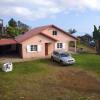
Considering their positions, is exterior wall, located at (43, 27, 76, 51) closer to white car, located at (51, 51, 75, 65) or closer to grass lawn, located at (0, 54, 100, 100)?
white car, located at (51, 51, 75, 65)

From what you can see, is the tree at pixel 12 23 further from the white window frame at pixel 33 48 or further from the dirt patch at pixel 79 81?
the dirt patch at pixel 79 81

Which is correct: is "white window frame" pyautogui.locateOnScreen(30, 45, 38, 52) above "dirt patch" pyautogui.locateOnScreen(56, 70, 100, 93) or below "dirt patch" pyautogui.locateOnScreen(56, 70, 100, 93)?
above

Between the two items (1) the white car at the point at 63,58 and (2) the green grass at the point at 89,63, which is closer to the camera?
(2) the green grass at the point at 89,63

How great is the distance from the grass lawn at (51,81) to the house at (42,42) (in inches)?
149

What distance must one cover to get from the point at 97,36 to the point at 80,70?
23315 mm

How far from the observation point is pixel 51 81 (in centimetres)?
3098

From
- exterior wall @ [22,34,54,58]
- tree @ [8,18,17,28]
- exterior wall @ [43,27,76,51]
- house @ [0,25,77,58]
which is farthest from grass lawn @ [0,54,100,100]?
tree @ [8,18,17,28]

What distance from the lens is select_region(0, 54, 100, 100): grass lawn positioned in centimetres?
2628

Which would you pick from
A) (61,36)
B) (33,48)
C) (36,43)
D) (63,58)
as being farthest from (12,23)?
(63,58)

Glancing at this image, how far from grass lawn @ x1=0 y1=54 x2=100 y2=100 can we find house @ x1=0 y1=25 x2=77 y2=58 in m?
3.78

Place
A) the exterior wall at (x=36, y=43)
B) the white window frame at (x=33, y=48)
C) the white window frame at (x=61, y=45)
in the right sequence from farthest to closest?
the white window frame at (x=61, y=45)
the white window frame at (x=33, y=48)
the exterior wall at (x=36, y=43)

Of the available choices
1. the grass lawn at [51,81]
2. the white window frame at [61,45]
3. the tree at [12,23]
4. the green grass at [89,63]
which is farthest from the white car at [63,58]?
the tree at [12,23]

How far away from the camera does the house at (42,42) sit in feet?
143

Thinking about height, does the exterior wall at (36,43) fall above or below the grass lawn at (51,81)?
above
